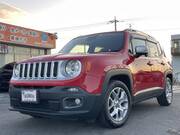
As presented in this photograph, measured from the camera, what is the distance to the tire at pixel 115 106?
17.1 feet

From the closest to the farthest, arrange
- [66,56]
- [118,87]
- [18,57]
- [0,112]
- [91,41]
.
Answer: [66,56] → [118,87] → [91,41] → [0,112] → [18,57]

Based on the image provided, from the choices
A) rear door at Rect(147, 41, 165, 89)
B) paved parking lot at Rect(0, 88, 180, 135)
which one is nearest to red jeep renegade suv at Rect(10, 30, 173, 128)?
paved parking lot at Rect(0, 88, 180, 135)

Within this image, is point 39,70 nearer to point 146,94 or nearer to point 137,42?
point 137,42

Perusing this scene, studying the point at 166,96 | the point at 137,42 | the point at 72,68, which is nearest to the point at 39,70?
the point at 72,68

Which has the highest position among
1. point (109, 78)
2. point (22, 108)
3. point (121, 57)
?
point (121, 57)

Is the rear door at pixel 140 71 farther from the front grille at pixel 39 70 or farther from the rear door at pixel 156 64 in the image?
the front grille at pixel 39 70

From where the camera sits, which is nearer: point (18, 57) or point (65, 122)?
point (65, 122)

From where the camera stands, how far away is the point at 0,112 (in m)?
7.41

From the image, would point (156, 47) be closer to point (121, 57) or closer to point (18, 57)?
point (121, 57)

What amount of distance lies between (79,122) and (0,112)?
7.97 feet

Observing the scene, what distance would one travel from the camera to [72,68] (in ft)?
16.3

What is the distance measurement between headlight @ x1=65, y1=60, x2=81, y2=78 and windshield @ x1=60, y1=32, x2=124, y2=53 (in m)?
1.23

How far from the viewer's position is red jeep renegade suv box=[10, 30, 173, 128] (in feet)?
16.0

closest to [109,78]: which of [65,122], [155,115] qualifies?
[65,122]
